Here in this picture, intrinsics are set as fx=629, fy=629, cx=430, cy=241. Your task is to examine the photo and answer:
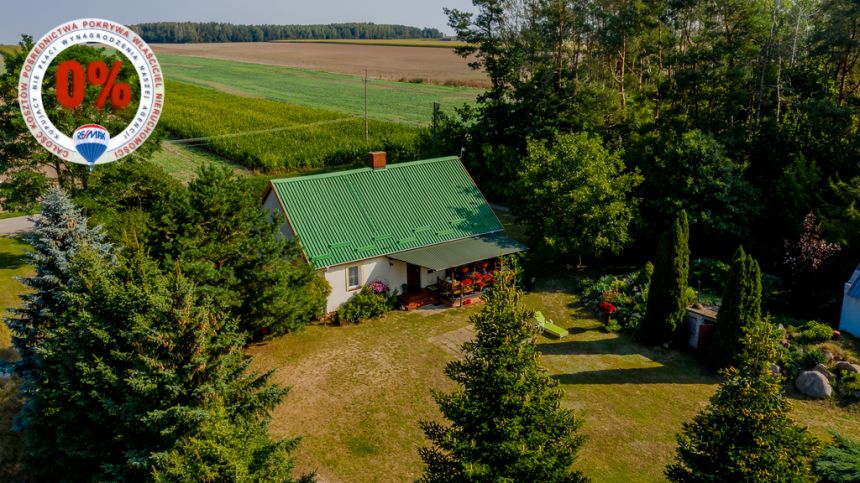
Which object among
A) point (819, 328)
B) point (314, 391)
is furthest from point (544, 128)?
point (314, 391)

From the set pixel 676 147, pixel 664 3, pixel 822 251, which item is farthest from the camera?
pixel 664 3

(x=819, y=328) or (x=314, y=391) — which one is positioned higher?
(x=819, y=328)

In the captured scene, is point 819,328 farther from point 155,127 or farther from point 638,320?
point 155,127

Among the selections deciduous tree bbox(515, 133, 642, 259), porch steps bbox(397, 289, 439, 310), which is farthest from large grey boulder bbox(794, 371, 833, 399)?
porch steps bbox(397, 289, 439, 310)

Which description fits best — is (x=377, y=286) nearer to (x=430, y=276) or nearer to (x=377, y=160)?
(x=430, y=276)

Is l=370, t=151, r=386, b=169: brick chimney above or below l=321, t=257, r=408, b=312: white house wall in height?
above

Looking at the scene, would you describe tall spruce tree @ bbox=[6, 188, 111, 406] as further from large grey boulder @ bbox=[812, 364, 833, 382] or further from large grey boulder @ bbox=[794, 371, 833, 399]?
large grey boulder @ bbox=[812, 364, 833, 382]
